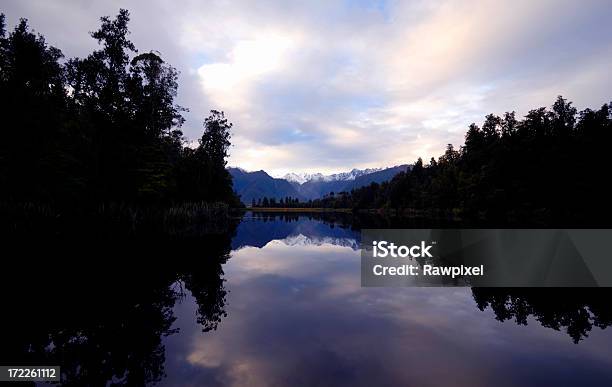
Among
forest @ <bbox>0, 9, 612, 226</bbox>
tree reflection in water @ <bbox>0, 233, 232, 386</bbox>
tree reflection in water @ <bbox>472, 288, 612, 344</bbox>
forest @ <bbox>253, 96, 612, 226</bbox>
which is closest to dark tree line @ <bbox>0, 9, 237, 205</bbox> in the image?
forest @ <bbox>0, 9, 612, 226</bbox>

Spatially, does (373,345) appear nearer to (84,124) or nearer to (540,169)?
(84,124)

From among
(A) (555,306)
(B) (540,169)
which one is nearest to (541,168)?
(B) (540,169)

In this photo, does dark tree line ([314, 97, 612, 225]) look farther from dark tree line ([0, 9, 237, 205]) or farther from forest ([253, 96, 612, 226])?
Answer: dark tree line ([0, 9, 237, 205])

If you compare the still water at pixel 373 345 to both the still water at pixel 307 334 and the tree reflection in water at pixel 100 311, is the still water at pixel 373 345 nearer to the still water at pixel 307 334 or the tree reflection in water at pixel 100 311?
the still water at pixel 307 334

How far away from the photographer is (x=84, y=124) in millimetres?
33125

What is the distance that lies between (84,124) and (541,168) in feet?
235

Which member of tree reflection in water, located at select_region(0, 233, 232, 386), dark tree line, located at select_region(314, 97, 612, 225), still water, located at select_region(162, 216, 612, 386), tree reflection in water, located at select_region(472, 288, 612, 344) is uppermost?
dark tree line, located at select_region(314, 97, 612, 225)

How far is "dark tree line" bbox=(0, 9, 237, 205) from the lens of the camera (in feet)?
92.4

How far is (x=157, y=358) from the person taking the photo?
6359 millimetres

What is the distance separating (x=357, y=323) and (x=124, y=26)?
146 ft

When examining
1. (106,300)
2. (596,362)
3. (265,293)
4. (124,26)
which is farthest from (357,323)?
(124,26)

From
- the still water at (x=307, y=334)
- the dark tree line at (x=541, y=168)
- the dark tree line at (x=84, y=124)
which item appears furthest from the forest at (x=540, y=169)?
the dark tree line at (x=84, y=124)

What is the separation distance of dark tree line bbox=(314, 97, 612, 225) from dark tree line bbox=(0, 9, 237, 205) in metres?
58.7

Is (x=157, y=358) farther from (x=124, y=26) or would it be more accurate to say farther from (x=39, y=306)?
(x=124, y=26)
